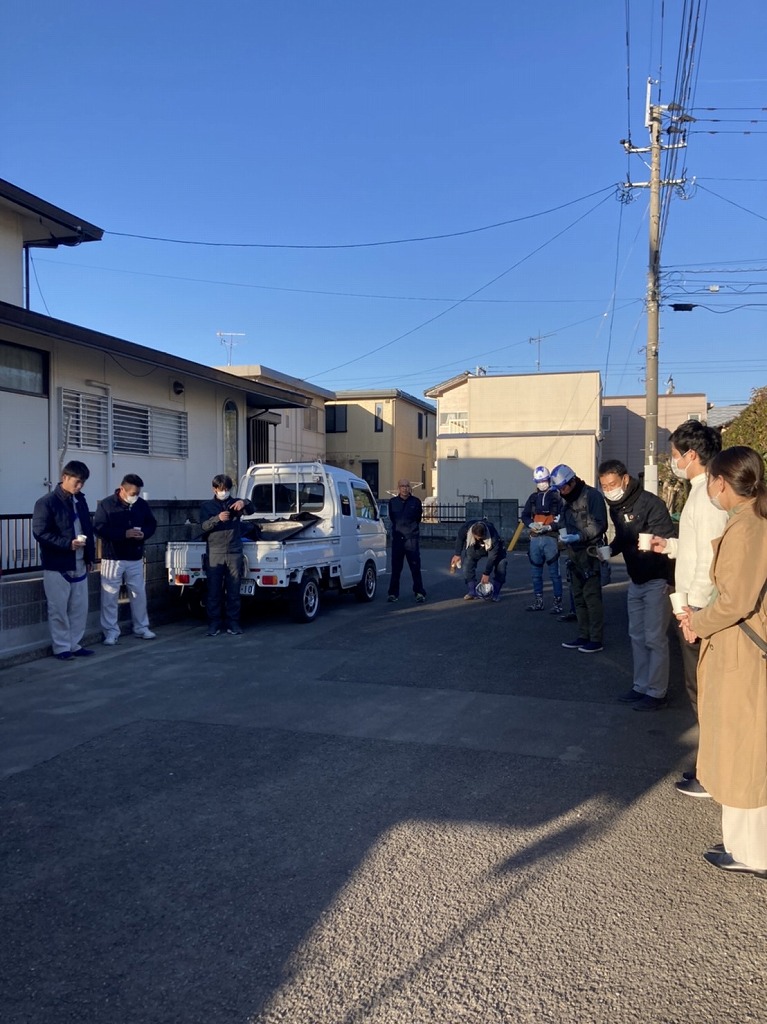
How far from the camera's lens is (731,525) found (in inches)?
138

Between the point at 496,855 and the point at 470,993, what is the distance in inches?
43.0

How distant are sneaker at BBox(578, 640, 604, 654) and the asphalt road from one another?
1483mm

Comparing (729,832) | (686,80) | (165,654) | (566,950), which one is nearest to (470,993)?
(566,950)

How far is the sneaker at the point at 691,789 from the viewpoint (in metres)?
4.61

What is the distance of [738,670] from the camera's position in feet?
11.4

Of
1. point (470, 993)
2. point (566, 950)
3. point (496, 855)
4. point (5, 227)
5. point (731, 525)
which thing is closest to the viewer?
point (470, 993)

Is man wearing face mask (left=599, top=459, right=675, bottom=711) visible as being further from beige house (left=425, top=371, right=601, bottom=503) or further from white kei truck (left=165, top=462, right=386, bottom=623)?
beige house (left=425, top=371, right=601, bottom=503)

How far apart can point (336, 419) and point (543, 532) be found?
26466mm

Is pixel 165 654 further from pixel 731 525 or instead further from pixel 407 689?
pixel 731 525

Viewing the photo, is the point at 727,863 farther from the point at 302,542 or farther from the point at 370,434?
the point at 370,434

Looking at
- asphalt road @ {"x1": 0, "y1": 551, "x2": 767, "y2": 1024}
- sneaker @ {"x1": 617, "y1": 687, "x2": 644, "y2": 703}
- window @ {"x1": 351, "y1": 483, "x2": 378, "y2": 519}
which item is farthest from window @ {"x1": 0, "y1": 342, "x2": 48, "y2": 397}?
sneaker @ {"x1": 617, "y1": 687, "x2": 644, "y2": 703}

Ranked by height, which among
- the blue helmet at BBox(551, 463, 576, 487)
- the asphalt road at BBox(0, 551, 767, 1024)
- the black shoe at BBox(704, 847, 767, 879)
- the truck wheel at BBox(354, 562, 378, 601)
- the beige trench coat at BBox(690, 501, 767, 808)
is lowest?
the asphalt road at BBox(0, 551, 767, 1024)

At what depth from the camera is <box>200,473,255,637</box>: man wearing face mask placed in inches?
376

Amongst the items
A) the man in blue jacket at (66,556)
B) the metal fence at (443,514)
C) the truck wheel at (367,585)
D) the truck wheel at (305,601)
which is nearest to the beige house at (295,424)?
the metal fence at (443,514)
